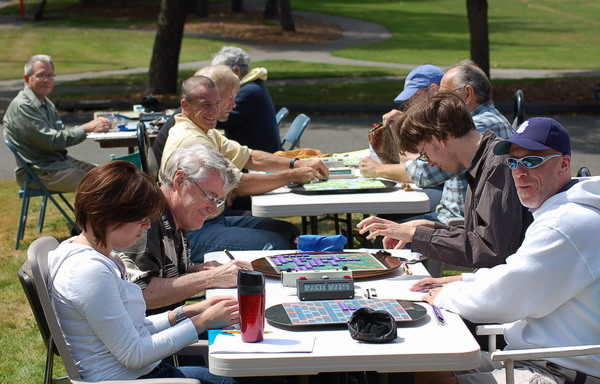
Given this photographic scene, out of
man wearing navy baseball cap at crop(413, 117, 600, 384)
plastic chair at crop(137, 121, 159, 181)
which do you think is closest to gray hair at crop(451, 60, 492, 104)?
plastic chair at crop(137, 121, 159, 181)

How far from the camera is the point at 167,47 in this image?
16.0 meters

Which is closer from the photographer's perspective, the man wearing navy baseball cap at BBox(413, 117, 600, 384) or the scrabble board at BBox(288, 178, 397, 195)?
the man wearing navy baseball cap at BBox(413, 117, 600, 384)

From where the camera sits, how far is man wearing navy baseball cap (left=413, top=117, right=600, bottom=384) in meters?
2.99

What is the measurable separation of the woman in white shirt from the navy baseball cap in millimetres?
1184

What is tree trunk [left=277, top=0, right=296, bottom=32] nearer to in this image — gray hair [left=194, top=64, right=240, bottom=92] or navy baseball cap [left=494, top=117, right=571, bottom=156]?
gray hair [left=194, top=64, right=240, bottom=92]

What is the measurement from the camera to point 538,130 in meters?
3.12

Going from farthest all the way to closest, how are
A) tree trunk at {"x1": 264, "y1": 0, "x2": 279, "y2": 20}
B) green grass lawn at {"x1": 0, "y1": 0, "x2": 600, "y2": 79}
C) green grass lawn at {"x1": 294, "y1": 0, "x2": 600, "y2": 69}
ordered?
tree trunk at {"x1": 264, "y1": 0, "x2": 279, "y2": 20} → green grass lawn at {"x1": 294, "y1": 0, "x2": 600, "y2": 69} → green grass lawn at {"x1": 0, "y1": 0, "x2": 600, "y2": 79}

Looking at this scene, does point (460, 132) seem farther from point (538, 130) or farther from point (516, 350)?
point (516, 350)

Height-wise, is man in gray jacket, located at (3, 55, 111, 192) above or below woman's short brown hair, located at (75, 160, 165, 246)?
below

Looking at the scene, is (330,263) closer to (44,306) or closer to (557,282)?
(557,282)

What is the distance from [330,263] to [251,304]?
981 millimetres

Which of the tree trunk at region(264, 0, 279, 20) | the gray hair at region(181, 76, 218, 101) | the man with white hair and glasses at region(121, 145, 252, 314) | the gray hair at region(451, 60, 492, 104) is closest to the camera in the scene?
the man with white hair and glasses at region(121, 145, 252, 314)

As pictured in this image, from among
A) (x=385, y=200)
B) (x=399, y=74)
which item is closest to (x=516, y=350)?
(x=385, y=200)

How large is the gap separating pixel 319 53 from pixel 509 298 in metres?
25.7
